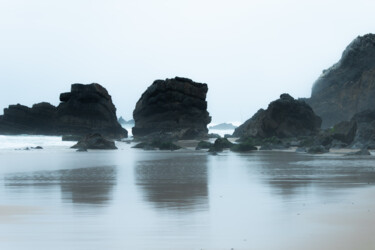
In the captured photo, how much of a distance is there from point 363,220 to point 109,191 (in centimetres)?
789

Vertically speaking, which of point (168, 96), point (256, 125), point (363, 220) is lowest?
point (363, 220)

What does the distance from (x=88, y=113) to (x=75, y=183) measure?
140 metres

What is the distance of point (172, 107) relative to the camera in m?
150

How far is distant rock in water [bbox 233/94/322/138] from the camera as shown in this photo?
282 feet

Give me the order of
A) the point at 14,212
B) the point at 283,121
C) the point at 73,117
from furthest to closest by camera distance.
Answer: the point at 73,117
the point at 283,121
the point at 14,212

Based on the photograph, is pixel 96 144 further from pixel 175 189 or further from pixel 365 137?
pixel 175 189

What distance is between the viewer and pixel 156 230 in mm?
10023

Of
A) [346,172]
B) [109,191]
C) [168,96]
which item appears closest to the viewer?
[109,191]

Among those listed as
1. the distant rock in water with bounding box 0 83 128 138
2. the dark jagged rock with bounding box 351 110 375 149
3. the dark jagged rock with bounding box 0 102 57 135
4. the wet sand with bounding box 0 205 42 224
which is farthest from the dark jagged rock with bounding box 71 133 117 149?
the dark jagged rock with bounding box 0 102 57 135

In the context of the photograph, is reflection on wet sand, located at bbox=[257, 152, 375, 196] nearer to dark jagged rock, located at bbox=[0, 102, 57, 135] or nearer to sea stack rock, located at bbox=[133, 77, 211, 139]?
sea stack rock, located at bbox=[133, 77, 211, 139]

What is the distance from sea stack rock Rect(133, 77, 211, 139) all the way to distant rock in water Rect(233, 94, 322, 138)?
5367cm

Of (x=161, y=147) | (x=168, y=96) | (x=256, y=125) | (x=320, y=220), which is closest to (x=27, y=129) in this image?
(x=168, y=96)

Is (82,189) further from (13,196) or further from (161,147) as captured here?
(161,147)

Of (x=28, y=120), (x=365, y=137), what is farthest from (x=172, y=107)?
(x=365, y=137)
